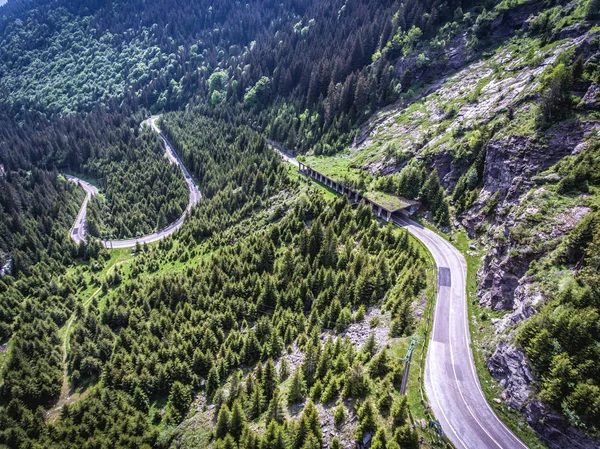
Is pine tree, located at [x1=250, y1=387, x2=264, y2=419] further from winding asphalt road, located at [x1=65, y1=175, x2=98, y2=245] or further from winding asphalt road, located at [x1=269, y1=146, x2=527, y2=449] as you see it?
winding asphalt road, located at [x1=65, y1=175, x2=98, y2=245]

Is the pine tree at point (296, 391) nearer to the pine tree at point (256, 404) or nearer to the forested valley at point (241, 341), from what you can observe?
the forested valley at point (241, 341)

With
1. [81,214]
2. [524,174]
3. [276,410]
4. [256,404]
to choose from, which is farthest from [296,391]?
[81,214]

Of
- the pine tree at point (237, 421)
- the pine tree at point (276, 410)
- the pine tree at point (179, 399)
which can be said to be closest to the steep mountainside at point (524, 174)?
the pine tree at point (276, 410)

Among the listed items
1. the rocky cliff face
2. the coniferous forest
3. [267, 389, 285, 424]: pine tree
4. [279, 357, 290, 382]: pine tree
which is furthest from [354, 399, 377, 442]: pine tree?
[279, 357, 290, 382]: pine tree

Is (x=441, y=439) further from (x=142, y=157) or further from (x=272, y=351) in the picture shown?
(x=142, y=157)

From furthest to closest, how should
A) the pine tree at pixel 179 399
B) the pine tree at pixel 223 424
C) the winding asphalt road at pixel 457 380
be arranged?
the pine tree at pixel 179 399, the pine tree at pixel 223 424, the winding asphalt road at pixel 457 380

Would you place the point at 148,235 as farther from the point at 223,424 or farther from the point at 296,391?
the point at 296,391
